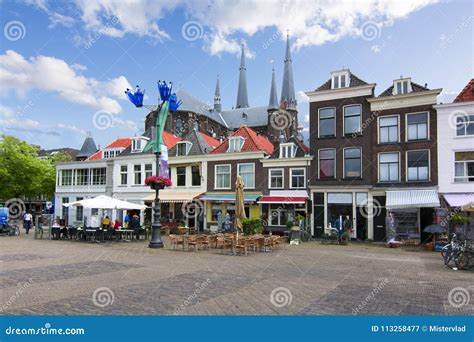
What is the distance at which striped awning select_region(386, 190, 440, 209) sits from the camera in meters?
23.3

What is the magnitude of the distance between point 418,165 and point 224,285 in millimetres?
19558

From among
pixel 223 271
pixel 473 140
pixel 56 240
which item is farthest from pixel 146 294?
pixel 473 140

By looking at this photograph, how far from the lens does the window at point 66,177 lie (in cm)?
4297

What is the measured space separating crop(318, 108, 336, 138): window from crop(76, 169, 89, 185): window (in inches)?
996

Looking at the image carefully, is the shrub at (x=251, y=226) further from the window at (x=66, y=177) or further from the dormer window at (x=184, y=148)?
the window at (x=66, y=177)

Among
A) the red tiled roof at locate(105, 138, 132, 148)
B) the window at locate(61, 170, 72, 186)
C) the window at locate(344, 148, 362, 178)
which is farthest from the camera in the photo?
the window at locate(61, 170, 72, 186)

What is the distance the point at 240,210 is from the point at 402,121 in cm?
1317

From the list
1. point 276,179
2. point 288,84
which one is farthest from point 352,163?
point 288,84

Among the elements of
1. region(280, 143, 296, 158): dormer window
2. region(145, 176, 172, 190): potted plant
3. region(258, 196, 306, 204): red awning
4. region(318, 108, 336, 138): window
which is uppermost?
region(318, 108, 336, 138): window

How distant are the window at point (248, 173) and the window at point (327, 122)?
20.2ft

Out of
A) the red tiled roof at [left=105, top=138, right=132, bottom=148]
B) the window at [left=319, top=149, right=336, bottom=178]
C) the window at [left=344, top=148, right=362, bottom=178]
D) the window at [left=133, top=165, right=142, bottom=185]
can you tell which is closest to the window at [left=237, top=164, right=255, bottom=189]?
the window at [left=319, top=149, right=336, bottom=178]

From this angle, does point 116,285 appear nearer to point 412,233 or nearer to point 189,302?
point 189,302

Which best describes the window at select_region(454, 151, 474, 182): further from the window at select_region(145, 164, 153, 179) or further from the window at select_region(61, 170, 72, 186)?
the window at select_region(61, 170, 72, 186)

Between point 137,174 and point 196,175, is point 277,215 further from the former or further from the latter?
point 137,174
